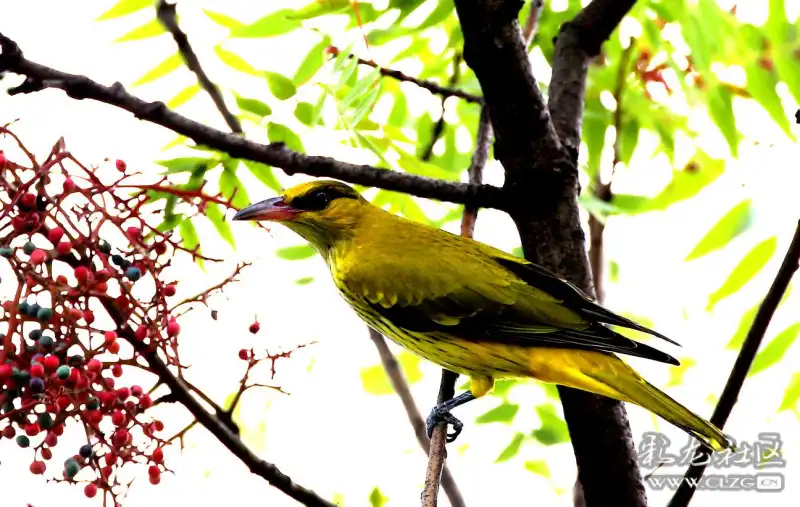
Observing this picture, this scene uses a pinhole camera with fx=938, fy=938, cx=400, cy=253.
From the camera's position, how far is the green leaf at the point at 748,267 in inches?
113

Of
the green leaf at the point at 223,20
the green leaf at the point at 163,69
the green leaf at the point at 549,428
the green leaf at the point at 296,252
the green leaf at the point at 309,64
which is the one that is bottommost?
the green leaf at the point at 549,428

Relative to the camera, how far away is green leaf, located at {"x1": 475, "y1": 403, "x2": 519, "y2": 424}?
3.23 metres

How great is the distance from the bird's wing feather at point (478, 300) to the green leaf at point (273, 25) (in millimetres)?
781

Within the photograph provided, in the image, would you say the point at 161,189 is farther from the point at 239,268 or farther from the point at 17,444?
the point at 17,444

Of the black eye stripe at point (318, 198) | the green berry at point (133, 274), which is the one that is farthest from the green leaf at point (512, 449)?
the green berry at point (133, 274)

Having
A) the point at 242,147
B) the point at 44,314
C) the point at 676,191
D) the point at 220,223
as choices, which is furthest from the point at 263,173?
the point at 676,191

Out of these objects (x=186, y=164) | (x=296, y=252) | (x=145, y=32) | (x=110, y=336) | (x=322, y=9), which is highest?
(x=145, y=32)

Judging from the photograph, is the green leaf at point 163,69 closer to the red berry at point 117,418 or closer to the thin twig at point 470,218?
the thin twig at point 470,218

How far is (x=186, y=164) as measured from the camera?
271 cm

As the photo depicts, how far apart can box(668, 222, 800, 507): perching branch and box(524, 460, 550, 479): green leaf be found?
3.58 feet

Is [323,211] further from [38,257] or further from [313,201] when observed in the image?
[38,257]

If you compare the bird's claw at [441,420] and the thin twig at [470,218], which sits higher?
the thin twig at [470,218]

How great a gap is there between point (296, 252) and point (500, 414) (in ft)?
2.97

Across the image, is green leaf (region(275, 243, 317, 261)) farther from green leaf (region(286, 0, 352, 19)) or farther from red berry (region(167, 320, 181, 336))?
red berry (region(167, 320, 181, 336))
